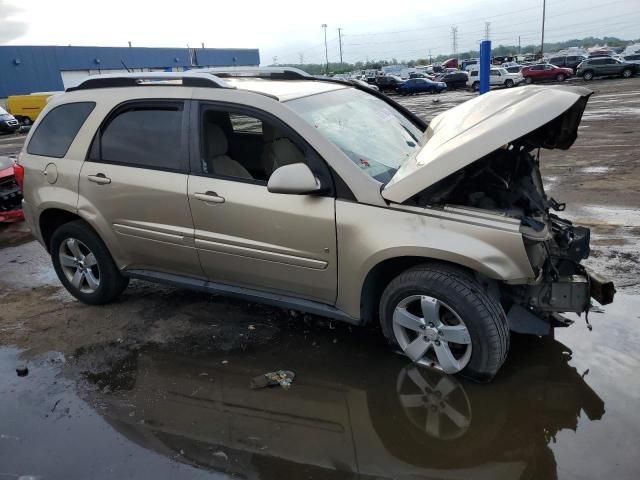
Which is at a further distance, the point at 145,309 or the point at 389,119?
the point at 145,309

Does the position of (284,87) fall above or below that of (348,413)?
above

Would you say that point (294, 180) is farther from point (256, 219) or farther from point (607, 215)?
point (607, 215)

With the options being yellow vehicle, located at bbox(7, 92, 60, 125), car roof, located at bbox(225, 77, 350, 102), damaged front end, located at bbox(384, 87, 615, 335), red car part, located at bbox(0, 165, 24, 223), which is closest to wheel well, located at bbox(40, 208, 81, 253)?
car roof, located at bbox(225, 77, 350, 102)

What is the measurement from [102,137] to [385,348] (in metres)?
2.75

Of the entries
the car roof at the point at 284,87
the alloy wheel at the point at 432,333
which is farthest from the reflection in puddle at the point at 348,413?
the car roof at the point at 284,87

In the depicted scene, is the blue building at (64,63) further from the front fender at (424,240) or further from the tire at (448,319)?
the tire at (448,319)

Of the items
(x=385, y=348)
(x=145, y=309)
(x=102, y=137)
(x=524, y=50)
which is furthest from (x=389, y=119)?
(x=524, y=50)

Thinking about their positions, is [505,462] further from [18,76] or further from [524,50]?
[524,50]

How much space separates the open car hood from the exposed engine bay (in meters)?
0.14

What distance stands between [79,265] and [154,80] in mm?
1748

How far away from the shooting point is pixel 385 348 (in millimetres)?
3775

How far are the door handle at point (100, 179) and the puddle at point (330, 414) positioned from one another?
1333mm

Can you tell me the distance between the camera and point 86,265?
4617 mm

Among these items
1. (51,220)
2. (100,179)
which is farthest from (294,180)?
(51,220)
